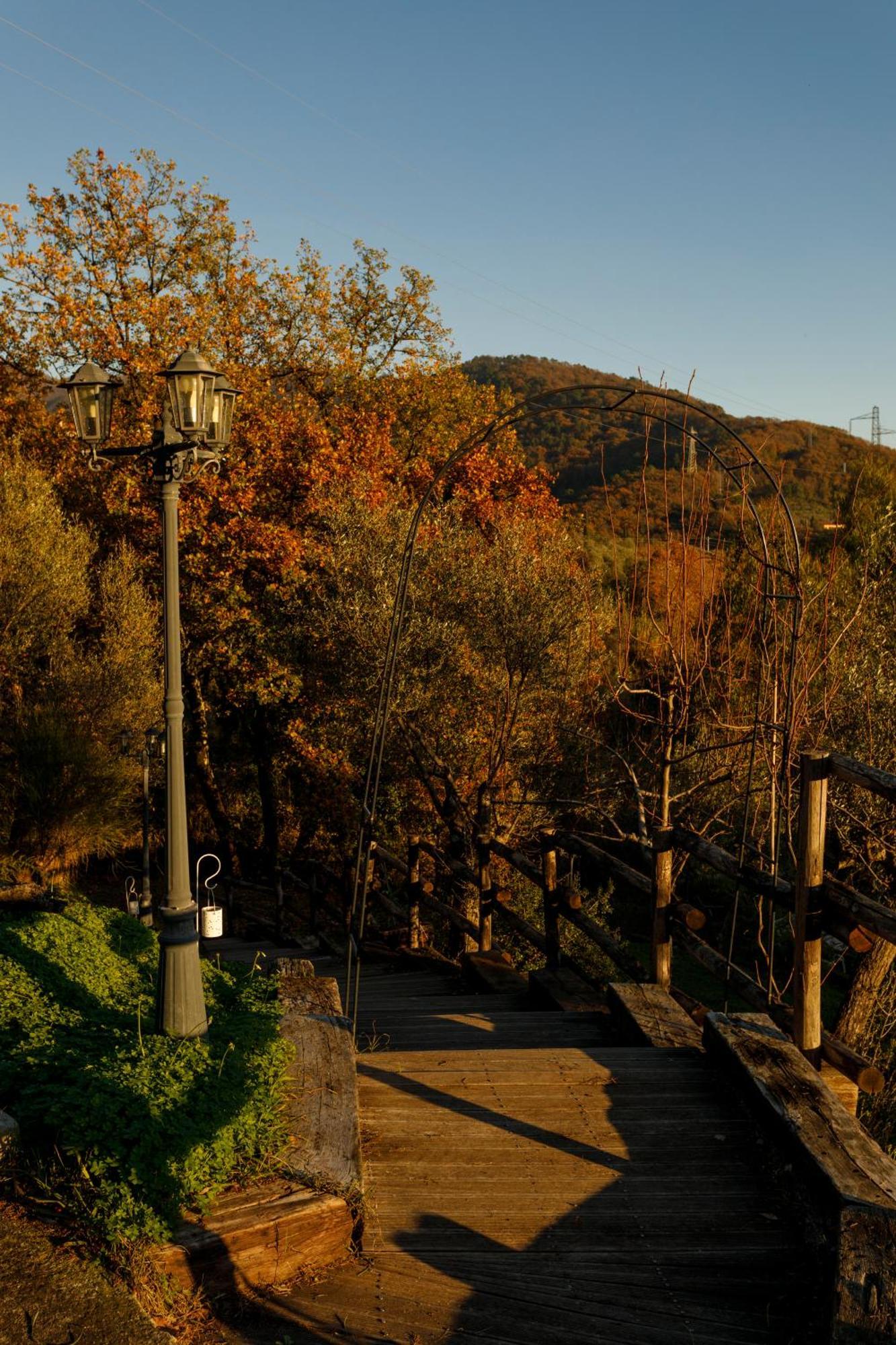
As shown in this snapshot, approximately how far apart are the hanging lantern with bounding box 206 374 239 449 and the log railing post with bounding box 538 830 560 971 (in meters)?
4.14

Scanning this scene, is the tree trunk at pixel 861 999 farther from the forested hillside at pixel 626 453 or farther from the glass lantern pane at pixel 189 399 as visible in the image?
the forested hillside at pixel 626 453

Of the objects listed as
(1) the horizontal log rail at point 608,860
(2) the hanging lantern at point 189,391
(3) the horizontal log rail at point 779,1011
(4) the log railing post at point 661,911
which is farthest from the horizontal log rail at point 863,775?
(2) the hanging lantern at point 189,391

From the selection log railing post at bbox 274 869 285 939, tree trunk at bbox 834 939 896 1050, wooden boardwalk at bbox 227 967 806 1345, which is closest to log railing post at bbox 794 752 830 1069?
wooden boardwalk at bbox 227 967 806 1345

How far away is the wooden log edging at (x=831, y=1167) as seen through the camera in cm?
304

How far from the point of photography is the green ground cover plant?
148 inches

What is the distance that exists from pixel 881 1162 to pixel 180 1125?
2.63 metres

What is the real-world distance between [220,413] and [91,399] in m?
0.91

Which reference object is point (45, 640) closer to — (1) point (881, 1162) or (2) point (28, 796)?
(2) point (28, 796)

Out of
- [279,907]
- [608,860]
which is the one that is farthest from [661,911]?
[279,907]

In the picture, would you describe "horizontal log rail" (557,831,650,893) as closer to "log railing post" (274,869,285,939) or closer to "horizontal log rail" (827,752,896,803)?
"horizontal log rail" (827,752,896,803)

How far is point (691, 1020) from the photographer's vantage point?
600cm

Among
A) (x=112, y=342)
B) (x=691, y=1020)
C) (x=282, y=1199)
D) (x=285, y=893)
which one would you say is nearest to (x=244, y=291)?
(x=112, y=342)

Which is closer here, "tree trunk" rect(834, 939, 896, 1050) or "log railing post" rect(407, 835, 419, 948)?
"tree trunk" rect(834, 939, 896, 1050)

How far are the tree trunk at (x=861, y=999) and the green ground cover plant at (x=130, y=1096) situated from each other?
5612mm
